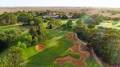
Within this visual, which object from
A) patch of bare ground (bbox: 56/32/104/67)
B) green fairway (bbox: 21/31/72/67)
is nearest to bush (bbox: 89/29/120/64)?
patch of bare ground (bbox: 56/32/104/67)

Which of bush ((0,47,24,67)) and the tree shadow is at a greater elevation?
bush ((0,47,24,67))

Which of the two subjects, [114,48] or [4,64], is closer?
[4,64]

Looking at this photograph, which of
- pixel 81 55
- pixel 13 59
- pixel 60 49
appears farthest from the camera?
pixel 60 49

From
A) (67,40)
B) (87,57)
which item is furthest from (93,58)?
(67,40)

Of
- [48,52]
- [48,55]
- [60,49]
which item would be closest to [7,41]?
[48,52]

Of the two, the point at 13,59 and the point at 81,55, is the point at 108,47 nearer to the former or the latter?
the point at 81,55

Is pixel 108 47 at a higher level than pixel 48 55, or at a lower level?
higher

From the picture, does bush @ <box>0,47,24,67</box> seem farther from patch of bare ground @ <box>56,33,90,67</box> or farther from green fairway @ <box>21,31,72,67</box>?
patch of bare ground @ <box>56,33,90,67</box>

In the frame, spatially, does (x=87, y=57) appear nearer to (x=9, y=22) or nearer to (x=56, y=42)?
(x=56, y=42)

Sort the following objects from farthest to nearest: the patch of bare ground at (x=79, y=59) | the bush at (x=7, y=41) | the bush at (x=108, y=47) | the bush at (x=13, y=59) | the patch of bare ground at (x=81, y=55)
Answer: the bush at (x=7, y=41)
the bush at (x=108, y=47)
the patch of bare ground at (x=81, y=55)
the patch of bare ground at (x=79, y=59)
the bush at (x=13, y=59)

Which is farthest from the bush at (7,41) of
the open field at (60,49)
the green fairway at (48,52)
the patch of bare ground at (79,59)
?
the patch of bare ground at (79,59)

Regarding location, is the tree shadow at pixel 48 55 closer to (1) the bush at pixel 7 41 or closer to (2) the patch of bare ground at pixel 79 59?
(2) the patch of bare ground at pixel 79 59
